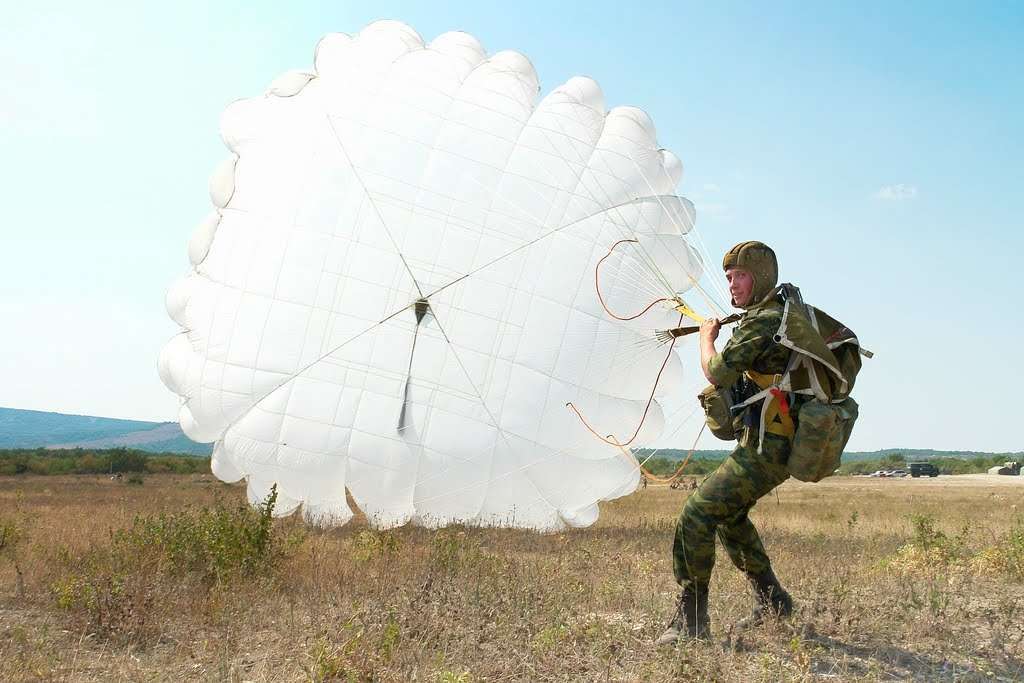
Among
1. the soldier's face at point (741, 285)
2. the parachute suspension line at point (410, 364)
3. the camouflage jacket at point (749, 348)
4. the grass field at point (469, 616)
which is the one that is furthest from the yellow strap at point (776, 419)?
the parachute suspension line at point (410, 364)

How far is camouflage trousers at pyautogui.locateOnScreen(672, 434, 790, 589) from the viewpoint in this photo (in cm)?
521

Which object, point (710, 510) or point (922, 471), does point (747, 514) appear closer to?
point (710, 510)

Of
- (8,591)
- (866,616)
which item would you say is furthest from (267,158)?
(866,616)

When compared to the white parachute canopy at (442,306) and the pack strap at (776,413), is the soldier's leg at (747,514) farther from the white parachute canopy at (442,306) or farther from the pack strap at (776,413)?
the white parachute canopy at (442,306)

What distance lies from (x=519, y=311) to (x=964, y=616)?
6361 mm

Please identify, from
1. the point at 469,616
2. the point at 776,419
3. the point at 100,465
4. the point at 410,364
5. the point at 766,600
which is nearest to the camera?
the point at 776,419

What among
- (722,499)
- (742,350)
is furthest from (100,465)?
(742,350)

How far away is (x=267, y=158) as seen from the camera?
12.2 meters

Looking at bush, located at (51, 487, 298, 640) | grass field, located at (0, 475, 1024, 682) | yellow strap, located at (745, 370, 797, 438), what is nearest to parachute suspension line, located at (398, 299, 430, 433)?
grass field, located at (0, 475, 1024, 682)

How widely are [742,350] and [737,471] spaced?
770mm

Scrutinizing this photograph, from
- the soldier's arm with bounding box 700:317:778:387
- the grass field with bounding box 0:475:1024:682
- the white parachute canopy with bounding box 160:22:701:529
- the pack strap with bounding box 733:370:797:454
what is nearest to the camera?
the grass field with bounding box 0:475:1024:682

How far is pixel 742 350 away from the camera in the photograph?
197 inches

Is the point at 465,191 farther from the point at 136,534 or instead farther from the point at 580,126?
the point at 136,534

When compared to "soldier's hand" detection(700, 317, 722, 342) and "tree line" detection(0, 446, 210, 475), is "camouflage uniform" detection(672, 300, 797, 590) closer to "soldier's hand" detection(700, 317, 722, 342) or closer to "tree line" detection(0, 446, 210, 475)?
"soldier's hand" detection(700, 317, 722, 342)
